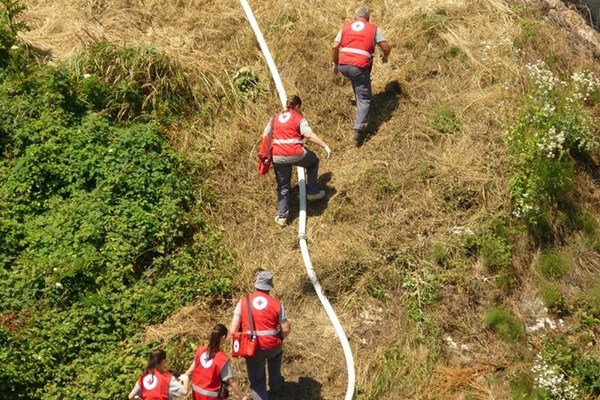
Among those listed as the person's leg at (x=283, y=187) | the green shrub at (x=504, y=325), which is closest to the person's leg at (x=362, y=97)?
the person's leg at (x=283, y=187)

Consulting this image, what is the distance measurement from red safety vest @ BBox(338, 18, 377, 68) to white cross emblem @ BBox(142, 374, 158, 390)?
5.36 metres

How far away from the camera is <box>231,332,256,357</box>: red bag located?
8.83 metres

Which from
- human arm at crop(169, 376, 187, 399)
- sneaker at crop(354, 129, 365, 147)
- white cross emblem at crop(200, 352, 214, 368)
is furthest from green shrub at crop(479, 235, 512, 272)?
human arm at crop(169, 376, 187, 399)

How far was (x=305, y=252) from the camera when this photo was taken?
430 inches

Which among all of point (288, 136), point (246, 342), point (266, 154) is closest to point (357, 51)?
point (288, 136)

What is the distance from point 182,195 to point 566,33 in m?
6.74

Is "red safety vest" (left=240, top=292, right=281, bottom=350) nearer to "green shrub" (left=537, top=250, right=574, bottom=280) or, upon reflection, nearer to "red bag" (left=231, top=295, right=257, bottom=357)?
"red bag" (left=231, top=295, right=257, bottom=357)

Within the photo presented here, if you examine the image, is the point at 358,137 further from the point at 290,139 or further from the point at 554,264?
the point at 554,264

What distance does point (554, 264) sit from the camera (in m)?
11.0

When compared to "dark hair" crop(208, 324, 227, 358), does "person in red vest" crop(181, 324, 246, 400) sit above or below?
below

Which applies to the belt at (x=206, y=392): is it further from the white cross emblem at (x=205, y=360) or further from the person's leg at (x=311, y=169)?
the person's leg at (x=311, y=169)

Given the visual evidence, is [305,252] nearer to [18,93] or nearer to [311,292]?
[311,292]

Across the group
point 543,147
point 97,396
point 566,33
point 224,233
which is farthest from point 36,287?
point 566,33

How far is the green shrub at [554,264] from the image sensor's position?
10914mm
